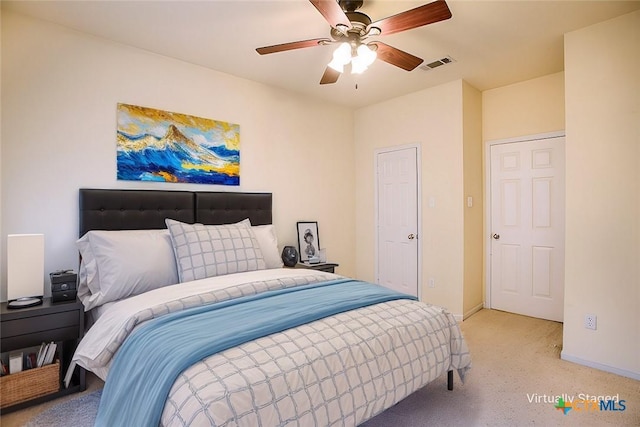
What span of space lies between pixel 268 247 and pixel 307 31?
1851 mm

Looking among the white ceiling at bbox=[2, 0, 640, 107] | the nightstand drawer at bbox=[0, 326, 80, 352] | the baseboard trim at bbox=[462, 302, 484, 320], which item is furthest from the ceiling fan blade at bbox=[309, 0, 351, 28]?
the baseboard trim at bbox=[462, 302, 484, 320]

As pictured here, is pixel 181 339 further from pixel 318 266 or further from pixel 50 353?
pixel 318 266

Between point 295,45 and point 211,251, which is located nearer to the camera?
point 295,45

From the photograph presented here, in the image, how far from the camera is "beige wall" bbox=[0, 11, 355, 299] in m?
2.37

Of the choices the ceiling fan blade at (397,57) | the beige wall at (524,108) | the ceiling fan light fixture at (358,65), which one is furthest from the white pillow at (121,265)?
the beige wall at (524,108)

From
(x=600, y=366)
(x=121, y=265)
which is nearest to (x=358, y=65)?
(x=121, y=265)

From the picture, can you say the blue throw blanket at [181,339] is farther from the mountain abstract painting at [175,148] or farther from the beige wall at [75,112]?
the mountain abstract painting at [175,148]

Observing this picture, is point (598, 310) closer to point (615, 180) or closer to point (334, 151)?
point (615, 180)

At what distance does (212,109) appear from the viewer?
3.36 m

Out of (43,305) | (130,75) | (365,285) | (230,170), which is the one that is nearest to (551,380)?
(365,285)

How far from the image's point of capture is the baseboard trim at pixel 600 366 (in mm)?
2416

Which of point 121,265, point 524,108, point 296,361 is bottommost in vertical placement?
point 296,361

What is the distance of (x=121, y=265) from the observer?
226cm

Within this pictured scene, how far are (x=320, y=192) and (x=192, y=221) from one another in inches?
69.3
